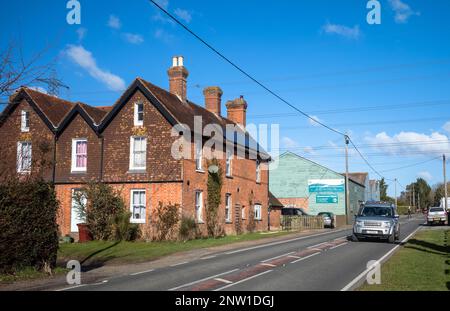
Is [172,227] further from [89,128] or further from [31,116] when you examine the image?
[31,116]

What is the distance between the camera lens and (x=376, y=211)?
2573 cm

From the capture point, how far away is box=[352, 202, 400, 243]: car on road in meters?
24.2

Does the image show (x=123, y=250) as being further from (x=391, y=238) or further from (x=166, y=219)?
(x=391, y=238)

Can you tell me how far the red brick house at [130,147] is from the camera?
27.8 meters

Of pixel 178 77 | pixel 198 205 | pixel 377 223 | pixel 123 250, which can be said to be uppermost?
pixel 178 77

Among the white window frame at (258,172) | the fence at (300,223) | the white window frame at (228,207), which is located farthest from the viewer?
the fence at (300,223)

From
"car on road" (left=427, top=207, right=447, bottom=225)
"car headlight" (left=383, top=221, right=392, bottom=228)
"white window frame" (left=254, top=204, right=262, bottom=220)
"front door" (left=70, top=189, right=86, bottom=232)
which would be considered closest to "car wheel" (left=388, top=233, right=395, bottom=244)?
"car headlight" (left=383, top=221, right=392, bottom=228)

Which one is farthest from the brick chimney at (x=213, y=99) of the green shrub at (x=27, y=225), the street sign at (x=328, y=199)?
the street sign at (x=328, y=199)

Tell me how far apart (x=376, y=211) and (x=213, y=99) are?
1793 cm

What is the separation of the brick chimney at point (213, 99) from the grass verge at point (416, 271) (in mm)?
22343

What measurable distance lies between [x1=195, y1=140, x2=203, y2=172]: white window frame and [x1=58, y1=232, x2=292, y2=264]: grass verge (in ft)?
15.2

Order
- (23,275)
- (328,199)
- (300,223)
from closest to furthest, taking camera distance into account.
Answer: (23,275)
(300,223)
(328,199)

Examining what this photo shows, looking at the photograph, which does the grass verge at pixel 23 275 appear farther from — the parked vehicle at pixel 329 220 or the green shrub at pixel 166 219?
the parked vehicle at pixel 329 220

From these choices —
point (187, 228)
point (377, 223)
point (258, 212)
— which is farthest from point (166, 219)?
point (258, 212)
